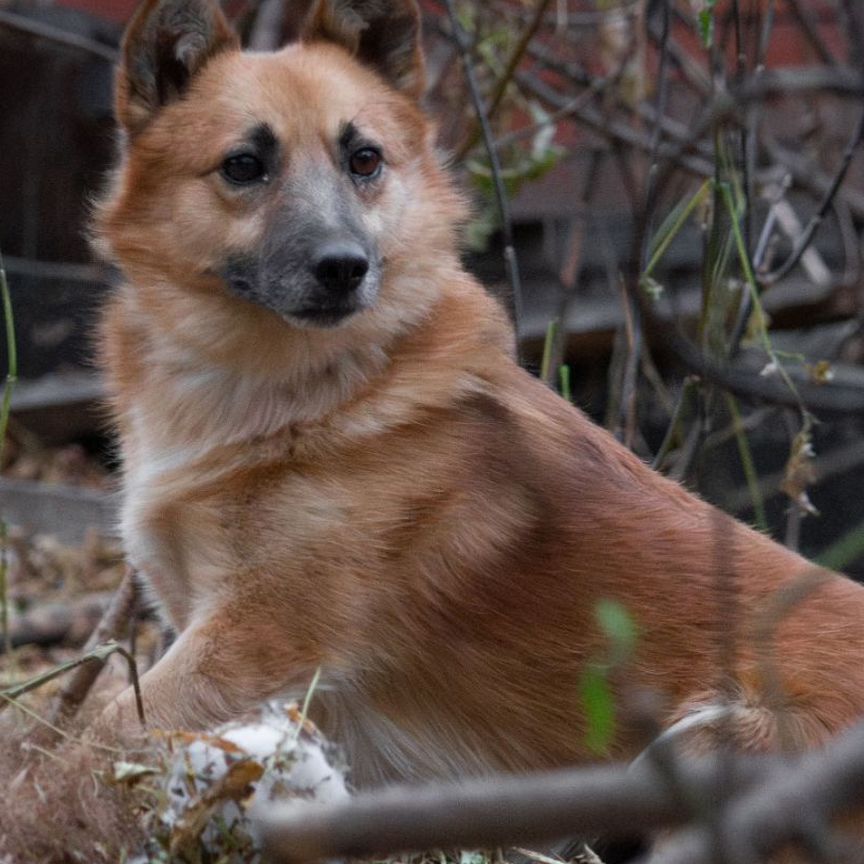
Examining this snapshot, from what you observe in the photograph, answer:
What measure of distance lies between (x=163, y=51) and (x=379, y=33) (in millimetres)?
549

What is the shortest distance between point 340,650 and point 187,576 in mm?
415

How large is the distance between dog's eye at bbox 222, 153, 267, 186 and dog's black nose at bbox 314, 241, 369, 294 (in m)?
0.31

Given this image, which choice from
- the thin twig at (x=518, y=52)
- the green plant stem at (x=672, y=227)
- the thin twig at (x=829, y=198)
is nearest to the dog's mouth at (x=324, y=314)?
the green plant stem at (x=672, y=227)

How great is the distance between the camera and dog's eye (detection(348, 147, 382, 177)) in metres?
3.35

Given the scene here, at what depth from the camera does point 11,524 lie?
6.55m

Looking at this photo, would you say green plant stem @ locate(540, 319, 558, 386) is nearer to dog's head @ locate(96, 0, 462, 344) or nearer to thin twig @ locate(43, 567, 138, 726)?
dog's head @ locate(96, 0, 462, 344)

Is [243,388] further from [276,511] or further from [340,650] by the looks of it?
[340,650]

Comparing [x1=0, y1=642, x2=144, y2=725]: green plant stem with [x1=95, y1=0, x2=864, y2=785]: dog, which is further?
[x1=95, y1=0, x2=864, y2=785]: dog

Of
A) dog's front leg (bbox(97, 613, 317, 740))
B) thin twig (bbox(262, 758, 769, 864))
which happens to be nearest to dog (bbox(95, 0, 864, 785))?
dog's front leg (bbox(97, 613, 317, 740))

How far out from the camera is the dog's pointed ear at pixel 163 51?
3.36 m

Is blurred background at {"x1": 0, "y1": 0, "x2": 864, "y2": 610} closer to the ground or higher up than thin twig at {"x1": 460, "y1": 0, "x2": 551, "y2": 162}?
closer to the ground

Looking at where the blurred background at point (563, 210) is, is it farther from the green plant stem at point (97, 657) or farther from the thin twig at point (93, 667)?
the green plant stem at point (97, 657)

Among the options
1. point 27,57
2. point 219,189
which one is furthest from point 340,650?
point 27,57

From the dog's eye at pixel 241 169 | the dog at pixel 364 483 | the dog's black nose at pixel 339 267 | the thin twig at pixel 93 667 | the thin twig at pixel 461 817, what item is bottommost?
the thin twig at pixel 93 667
